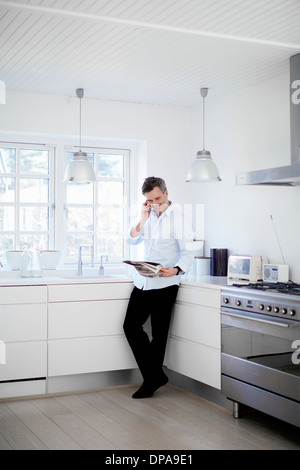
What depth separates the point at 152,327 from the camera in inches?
172

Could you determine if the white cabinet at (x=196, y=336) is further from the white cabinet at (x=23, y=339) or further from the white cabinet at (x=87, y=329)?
the white cabinet at (x=23, y=339)

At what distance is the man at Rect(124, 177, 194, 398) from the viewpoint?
430 cm

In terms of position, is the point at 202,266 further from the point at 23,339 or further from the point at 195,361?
the point at 23,339

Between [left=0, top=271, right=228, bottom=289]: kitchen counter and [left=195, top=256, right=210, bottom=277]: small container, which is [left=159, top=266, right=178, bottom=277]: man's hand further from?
[left=195, top=256, right=210, bottom=277]: small container

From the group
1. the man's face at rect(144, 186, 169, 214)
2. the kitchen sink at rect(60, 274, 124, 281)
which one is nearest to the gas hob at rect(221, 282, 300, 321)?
the man's face at rect(144, 186, 169, 214)

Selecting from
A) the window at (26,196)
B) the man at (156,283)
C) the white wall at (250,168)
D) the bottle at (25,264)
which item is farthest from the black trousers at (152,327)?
the window at (26,196)

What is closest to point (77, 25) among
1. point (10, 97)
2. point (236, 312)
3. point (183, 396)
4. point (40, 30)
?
point (40, 30)

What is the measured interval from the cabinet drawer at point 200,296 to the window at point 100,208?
3.91 ft

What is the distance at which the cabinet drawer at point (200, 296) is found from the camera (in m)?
3.98

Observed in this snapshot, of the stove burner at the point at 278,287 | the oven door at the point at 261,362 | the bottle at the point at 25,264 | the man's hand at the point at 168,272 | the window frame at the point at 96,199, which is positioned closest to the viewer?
the oven door at the point at 261,362

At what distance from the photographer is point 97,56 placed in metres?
3.89

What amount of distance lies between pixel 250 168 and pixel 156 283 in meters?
1.21

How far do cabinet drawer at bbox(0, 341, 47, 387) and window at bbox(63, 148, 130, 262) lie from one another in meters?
1.14

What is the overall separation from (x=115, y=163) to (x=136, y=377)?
199cm
